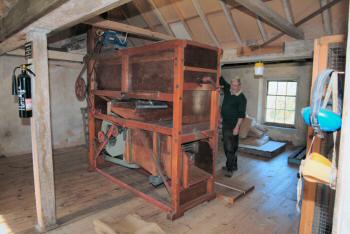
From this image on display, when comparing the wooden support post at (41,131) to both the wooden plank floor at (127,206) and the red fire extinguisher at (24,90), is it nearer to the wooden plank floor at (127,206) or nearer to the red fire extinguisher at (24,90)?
the red fire extinguisher at (24,90)

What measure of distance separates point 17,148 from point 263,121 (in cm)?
625

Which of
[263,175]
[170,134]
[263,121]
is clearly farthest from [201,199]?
[263,121]

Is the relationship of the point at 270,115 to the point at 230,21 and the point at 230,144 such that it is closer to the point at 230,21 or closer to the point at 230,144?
the point at 230,144

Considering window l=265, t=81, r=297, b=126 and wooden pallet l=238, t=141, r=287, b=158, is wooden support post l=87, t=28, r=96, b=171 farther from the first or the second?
window l=265, t=81, r=297, b=126

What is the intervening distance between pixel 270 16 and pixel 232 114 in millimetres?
1525

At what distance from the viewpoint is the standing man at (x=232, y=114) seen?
379 centimetres

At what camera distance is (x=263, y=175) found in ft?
13.3

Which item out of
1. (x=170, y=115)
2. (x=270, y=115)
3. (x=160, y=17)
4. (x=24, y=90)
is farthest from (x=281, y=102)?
(x=24, y=90)

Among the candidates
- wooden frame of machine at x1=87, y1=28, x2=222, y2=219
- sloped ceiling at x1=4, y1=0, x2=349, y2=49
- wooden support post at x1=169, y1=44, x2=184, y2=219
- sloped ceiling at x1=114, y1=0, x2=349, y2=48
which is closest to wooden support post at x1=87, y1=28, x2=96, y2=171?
wooden frame of machine at x1=87, y1=28, x2=222, y2=219

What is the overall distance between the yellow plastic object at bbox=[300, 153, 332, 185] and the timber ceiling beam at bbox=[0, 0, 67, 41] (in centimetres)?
165

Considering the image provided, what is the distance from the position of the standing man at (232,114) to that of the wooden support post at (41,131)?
8.17 ft

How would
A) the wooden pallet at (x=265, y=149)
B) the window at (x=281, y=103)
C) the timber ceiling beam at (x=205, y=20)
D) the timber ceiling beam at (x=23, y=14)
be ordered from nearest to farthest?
the timber ceiling beam at (x=23, y=14), the timber ceiling beam at (x=205, y=20), the wooden pallet at (x=265, y=149), the window at (x=281, y=103)

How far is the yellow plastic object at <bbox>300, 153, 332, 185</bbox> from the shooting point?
0.91 m

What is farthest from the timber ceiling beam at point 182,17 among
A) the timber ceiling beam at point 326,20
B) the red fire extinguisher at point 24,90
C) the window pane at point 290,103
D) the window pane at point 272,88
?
the window pane at point 290,103
